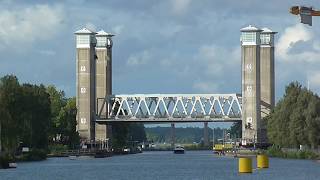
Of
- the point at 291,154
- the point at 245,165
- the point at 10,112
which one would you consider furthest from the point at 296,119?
the point at 245,165

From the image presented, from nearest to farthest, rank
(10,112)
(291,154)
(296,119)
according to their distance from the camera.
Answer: (10,112) < (296,119) < (291,154)

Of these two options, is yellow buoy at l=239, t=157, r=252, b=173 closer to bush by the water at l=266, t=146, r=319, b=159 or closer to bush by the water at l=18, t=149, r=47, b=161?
bush by the water at l=266, t=146, r=319, b=159

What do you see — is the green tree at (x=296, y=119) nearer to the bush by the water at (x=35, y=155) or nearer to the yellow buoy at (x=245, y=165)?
the bush by the water at (x=35, y=155)

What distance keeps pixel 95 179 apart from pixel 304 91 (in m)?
78.5

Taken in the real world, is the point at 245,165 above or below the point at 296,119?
below

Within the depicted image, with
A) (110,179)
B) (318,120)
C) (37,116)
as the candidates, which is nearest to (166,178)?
(110,179)

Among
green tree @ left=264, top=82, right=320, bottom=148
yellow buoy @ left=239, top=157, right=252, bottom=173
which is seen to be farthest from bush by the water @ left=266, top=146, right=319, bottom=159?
yellow buoy @ left=239, top=157, right=252, bottom=173

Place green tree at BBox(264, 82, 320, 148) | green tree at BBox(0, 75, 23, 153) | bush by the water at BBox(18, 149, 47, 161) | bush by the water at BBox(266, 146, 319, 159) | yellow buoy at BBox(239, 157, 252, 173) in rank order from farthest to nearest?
bush by the water at BBox(18, 149, 47, 161), bush by the water at BBox(266, 146, 319, 159), green tree at BBox(264, 82, 320, 148), green tree at BBox(0, 75, 23, 153), yellow buoy at BBox(239, 157, 252, 173)

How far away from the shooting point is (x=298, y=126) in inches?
6476

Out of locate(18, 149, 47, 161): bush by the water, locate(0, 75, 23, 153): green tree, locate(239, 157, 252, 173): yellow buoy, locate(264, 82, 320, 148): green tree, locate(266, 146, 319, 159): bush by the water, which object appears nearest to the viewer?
locate(239, 157, 252, 173): yellow buoy

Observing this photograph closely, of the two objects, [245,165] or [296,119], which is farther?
[296,119]

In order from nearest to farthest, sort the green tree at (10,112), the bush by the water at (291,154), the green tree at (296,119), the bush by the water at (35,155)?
the green tree at (10,112) → the green tree at (296,119) → the bush by the water at (291,154) → the bush by the water at (35,155)

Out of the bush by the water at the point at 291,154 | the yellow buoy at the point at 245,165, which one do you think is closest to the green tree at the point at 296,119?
the bush by the water at the point at 291,154

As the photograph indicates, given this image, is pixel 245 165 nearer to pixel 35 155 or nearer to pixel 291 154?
pixel 35 155
